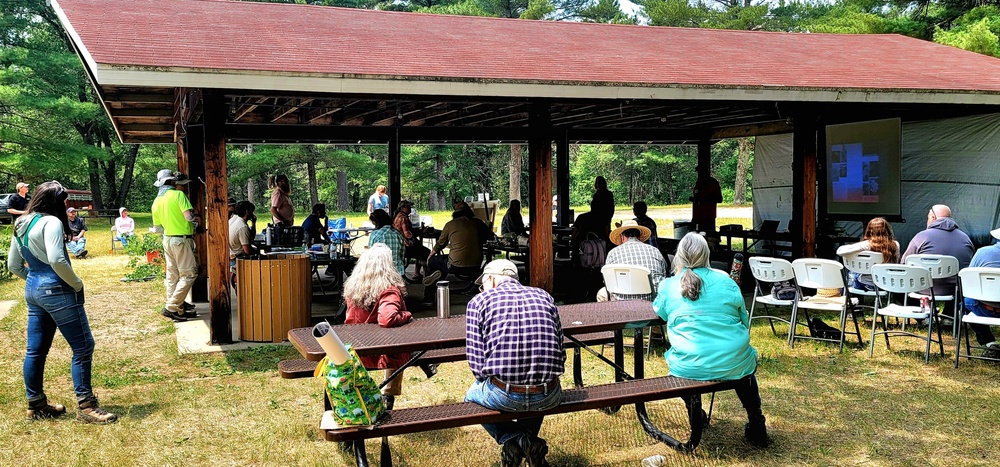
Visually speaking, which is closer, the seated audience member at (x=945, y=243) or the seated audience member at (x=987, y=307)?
the seated audience member at (x=987, y=307)

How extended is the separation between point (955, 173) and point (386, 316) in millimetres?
9696

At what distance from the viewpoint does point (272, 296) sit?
23.5ft

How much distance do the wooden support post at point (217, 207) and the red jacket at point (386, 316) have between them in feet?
8.71

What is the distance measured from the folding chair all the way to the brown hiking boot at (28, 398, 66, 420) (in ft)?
13.4

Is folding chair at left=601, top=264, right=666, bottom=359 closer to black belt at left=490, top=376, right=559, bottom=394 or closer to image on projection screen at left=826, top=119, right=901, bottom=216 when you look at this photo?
black belt at left=490, top=376, right=559, bottom=394

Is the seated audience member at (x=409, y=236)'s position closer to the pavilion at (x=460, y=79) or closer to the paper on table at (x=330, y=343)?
the pavilion at (x=460, y=79)

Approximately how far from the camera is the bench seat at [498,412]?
354cm

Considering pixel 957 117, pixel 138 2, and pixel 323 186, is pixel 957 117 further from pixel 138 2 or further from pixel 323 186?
pixel 323 186

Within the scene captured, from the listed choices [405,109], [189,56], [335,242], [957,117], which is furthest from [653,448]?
[957,117]

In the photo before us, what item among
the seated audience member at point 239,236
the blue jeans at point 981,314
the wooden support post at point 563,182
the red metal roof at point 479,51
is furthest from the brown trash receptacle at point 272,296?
the wooden support post at point 563,182

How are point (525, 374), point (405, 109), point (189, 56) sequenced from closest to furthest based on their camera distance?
1. point (525, 374)
2. point (189, 56)
3. point (405, 109)

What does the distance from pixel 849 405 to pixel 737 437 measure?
1119mm

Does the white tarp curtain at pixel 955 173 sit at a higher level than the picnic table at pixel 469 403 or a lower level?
higher

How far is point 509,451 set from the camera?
3.64 m
